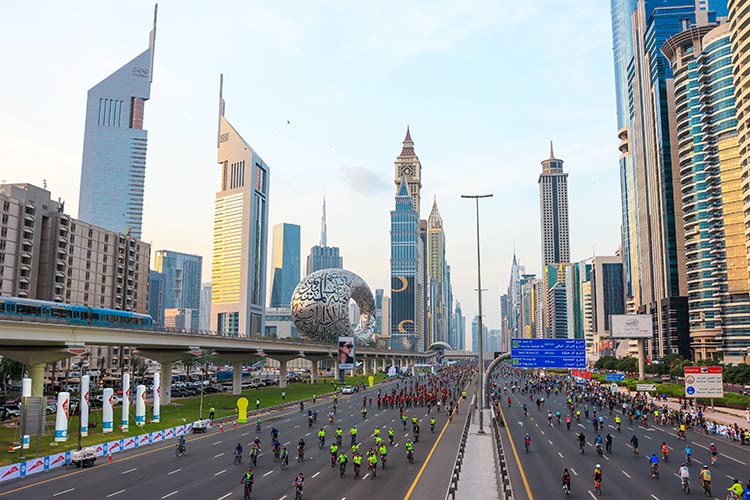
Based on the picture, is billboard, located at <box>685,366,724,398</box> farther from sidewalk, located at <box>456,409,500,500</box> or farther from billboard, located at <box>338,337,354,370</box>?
billboard, located at <box>338,337,354,370</box>

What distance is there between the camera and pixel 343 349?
67938 millimetres

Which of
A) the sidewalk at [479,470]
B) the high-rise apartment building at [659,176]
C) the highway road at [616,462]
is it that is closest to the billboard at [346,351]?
the highway road at [616,462]

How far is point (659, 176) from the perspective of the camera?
494ft

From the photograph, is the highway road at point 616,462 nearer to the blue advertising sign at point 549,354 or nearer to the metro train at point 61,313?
the blue advertising sign at point 549,354

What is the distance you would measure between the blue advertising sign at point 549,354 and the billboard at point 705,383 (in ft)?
52.3

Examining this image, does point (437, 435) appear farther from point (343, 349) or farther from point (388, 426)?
point (343, 349)

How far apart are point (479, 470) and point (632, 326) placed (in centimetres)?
7706

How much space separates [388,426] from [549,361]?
13944 millimetres

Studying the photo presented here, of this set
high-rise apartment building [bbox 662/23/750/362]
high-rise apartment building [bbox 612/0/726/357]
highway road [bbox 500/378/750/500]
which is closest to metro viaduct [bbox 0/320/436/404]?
highway road [bbox 500/378/750/500]

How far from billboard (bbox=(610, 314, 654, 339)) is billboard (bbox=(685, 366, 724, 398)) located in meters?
43.4

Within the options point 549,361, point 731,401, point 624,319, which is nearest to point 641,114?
point 624,319

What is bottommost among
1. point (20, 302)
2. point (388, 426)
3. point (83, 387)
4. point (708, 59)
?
point (388, 426)

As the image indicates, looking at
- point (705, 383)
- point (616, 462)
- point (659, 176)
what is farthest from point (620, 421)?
point (659, 176)

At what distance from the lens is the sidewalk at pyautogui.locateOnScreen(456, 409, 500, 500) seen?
71.1 feet
